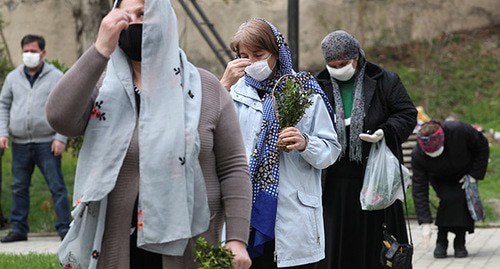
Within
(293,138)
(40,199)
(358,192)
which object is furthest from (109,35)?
(40,199)

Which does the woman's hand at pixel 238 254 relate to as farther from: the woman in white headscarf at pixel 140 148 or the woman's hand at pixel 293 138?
the woman's hand at pixel 293 138

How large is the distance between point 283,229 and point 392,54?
14.8 m

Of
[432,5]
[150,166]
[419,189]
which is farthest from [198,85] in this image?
[432,5]

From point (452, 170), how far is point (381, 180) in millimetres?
3587

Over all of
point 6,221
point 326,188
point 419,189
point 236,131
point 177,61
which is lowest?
point 6,221

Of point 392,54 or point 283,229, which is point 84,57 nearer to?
point 283,229

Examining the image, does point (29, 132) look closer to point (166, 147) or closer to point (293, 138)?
point (293, 138)

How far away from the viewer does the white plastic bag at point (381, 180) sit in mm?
7277

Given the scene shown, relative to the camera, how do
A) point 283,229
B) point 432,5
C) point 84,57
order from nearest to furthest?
point 84,57, point 283,229, point 432,5

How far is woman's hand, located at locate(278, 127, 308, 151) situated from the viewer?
570 cm

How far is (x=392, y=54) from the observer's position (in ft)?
66.3

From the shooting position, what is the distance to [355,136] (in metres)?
7.39

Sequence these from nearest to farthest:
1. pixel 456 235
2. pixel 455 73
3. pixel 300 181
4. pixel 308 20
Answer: pixel 300 181 < pixel 456 235 < pixel 308 20 < pixel 455 73

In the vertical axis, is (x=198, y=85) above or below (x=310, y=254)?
above
